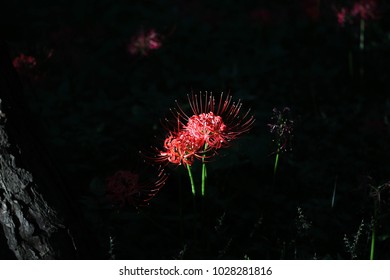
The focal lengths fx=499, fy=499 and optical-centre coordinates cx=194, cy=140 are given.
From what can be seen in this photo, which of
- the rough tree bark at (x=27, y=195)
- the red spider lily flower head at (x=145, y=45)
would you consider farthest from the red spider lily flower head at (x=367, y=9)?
the rough tree bark at (x=27, y=195)

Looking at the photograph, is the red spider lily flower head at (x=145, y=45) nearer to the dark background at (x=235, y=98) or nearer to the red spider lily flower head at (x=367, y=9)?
the dark background at (x=235, y=98)

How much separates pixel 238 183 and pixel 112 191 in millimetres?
982

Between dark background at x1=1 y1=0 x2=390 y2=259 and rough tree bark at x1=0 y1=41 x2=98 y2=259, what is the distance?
0.21 m

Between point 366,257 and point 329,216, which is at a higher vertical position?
point 329,216

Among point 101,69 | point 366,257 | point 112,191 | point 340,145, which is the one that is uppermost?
point 101,69

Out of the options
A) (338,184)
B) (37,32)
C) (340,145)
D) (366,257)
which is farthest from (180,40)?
(366,257)

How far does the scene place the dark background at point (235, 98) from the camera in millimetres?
2500

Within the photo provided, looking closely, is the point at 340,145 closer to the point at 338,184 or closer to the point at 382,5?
the point at 338,184

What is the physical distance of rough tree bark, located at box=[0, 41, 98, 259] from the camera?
173 cm

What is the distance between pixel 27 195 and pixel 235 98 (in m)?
1.98

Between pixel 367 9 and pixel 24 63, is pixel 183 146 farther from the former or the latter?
pixel 367 9

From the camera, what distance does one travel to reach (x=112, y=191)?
223 centimetres

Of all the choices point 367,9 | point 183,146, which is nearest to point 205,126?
point 183,146

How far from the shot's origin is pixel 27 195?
1.75 m
